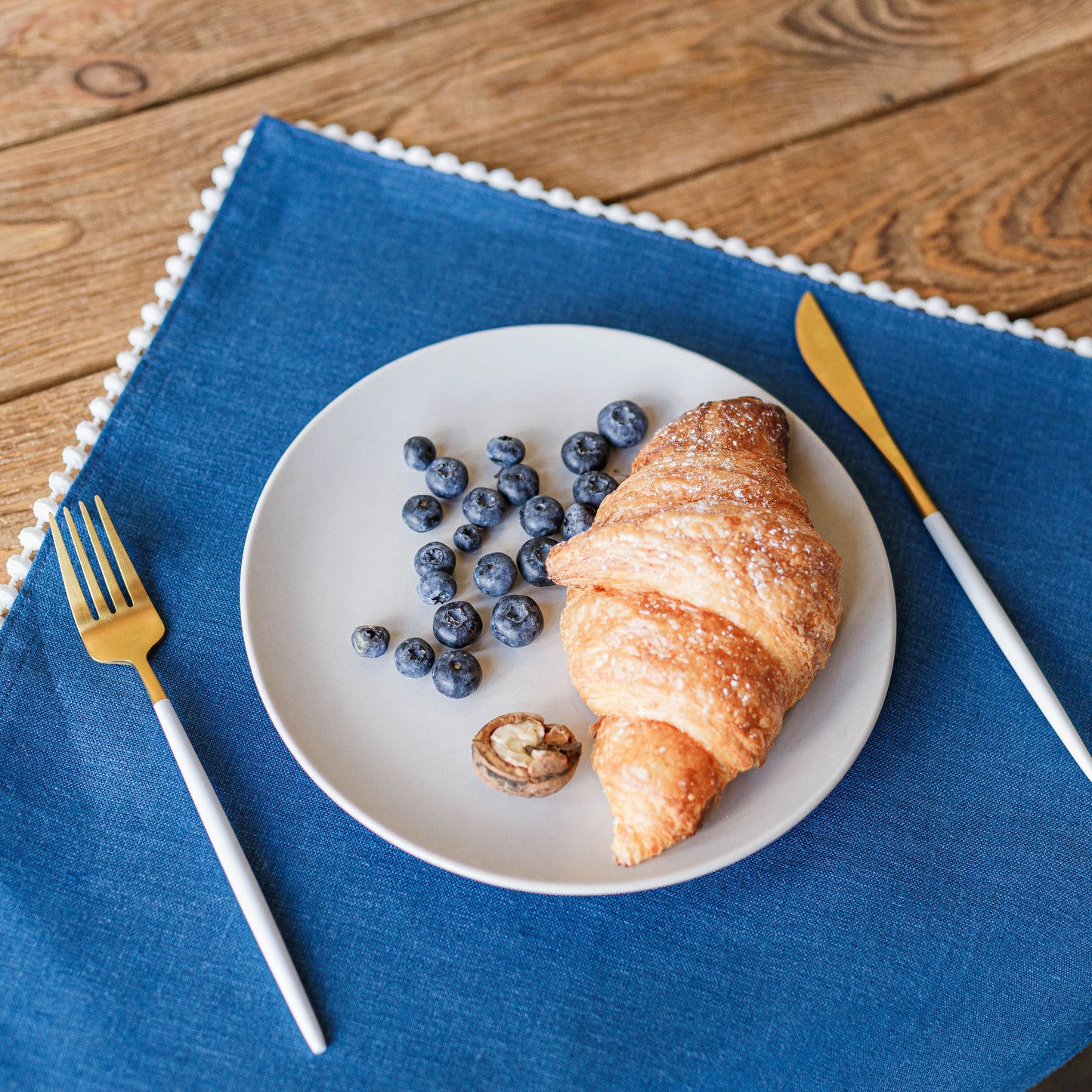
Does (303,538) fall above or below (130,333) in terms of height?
below

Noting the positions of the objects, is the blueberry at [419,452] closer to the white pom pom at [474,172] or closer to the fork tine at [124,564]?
the fork tine at [124,564]

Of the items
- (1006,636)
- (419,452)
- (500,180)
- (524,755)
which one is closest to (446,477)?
(419,452)

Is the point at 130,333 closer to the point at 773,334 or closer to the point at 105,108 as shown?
the point at 105,108

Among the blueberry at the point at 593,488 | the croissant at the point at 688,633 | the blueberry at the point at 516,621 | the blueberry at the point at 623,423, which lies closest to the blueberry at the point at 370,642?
the blueberry at the point at 516,621

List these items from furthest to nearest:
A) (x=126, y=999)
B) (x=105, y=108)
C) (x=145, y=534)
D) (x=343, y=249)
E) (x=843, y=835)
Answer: (x=105, y=108) < (x=343, y=249) < (x=145, y=534) < (x=843, y=835) < (x=126, y=999)

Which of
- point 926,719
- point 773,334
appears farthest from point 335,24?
point 926,719

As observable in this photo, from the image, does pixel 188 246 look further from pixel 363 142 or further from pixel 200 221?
pixel 363 142
